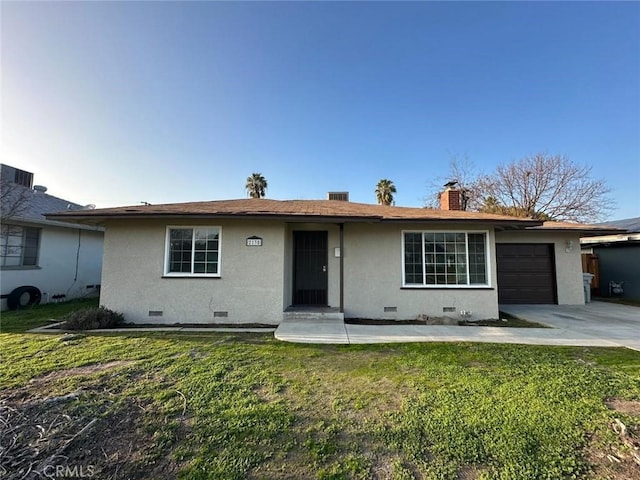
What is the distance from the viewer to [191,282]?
24.1ft

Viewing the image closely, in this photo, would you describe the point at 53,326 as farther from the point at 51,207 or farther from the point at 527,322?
the point at 527,322

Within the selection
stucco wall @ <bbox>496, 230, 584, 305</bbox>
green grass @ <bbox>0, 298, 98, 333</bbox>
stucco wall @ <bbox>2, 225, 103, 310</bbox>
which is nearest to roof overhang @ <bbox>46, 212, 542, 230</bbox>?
green grass @ <bbox>0, 298, 98, 333</bbox>

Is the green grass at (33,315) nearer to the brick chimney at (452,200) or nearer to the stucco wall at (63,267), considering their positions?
the stucco wall at (63,267)

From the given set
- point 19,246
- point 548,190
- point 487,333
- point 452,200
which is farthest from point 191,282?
point 548,190

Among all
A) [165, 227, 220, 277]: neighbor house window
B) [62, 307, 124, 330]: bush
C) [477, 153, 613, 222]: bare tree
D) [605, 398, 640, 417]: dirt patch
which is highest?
[477, 153, 613, 222]: bare tree

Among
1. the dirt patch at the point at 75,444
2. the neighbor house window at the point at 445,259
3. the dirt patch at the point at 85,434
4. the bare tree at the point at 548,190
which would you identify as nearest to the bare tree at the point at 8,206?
the dirt patch at the point at 85,434

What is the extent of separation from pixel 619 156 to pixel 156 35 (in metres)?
23.8

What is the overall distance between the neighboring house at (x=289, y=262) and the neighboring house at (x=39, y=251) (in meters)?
3.67

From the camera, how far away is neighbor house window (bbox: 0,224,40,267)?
9250mm

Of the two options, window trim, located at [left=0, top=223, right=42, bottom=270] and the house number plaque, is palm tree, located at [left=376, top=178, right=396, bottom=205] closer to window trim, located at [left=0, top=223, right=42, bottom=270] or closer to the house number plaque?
the house number plaque

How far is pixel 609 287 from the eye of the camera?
12758mm

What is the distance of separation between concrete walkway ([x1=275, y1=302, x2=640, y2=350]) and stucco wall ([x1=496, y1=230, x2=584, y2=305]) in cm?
217

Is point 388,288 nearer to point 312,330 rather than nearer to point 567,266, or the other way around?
point 312,330

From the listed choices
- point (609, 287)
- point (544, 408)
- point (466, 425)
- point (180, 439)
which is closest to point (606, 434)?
point (544, 408)
